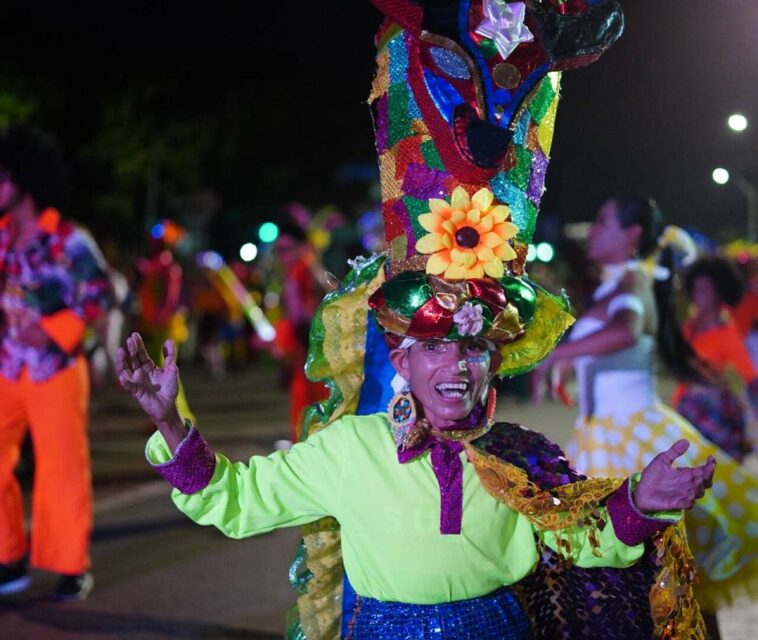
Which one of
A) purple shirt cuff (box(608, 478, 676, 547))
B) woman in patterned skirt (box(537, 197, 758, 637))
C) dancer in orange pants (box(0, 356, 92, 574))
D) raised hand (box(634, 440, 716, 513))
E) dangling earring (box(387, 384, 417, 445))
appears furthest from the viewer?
dancer in orange pants (box(0, 356, 92, 574))

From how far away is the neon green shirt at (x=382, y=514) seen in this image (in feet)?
8.86

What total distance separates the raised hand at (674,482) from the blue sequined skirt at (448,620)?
1.61 ft

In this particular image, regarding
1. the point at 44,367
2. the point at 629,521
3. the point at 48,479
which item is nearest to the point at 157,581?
the point at 48,479

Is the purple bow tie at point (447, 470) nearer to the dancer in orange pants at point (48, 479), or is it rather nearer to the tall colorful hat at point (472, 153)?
the tall colorful hat at point (472, 153)

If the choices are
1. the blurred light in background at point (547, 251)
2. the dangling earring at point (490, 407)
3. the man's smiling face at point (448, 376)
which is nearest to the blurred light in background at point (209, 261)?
the blurred light in background at point (547, 251)

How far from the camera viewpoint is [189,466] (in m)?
2.66

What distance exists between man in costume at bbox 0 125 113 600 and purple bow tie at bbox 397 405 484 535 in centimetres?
295

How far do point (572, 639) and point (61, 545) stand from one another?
3069mm

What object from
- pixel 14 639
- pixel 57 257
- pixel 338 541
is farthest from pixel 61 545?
pixel 338 541

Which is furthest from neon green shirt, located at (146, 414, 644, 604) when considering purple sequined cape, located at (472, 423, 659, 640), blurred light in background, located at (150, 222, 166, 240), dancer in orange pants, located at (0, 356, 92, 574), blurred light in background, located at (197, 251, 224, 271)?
blurred light in background, located at (197, 251, 224, 271)

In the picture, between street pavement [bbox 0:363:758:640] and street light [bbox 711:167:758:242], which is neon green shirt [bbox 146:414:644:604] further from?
street light [bbox 711:167:758:242]

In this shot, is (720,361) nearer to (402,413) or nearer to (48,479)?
(48,479)

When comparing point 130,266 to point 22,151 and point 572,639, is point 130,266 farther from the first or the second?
point 572,639

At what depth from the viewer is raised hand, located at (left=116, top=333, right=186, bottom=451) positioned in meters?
2.63
